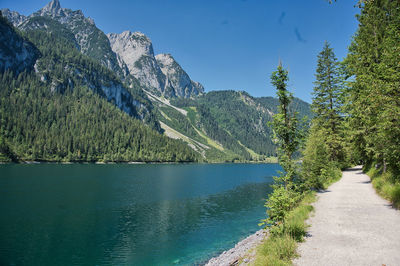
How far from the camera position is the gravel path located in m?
9.22

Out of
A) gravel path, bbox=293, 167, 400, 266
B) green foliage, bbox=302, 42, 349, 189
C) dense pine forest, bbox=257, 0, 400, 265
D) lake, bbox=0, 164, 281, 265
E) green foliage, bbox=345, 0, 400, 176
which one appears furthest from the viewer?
green foliage, bbox=302, 42, 349, 189

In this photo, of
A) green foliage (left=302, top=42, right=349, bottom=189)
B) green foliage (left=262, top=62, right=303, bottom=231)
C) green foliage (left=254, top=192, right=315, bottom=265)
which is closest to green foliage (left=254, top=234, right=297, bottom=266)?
green foliage (left=254, top=192, right=315, bottom=265)

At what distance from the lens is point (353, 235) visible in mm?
11758

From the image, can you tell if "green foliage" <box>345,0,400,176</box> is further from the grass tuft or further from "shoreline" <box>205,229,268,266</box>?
"shoreline" <box>205,229,268,266</box>

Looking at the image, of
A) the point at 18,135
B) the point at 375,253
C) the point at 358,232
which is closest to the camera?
the point at 375,253

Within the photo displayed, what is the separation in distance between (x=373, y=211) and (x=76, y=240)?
2888 centimetres

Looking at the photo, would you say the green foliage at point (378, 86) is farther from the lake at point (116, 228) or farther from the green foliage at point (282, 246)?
the green foliage at point (282, 246)

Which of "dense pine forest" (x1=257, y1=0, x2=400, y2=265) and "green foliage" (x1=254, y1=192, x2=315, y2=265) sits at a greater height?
"dense pine forest" (x1=257, y1=0, x2=400, y2=265)

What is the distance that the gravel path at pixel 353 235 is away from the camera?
9219mm

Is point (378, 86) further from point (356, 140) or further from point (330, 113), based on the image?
point (330, 113)

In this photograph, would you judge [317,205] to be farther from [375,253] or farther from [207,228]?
[207,228]

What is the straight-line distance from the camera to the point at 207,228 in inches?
1271

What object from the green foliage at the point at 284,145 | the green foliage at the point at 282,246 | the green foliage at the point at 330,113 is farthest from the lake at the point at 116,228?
the green foliage at the point at 330,113

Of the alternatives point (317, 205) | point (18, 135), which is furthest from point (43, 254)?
point (18, 135)
